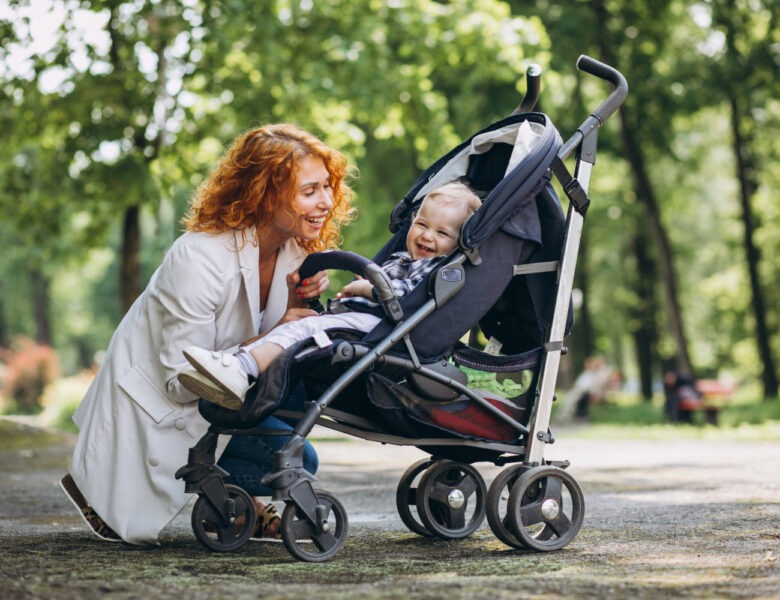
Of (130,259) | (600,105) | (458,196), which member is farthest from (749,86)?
(458,196)

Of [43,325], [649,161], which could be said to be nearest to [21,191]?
[649,161]

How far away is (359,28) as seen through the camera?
12195mm

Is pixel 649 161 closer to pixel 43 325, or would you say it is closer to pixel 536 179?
pixel 536 179

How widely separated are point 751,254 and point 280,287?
64.1 ft

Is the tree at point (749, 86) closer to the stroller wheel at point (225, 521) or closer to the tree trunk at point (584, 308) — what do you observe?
the tree trunk at point (584, 308)

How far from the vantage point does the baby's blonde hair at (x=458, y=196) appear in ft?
14.3

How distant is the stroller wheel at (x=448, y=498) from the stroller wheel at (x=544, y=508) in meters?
0.41

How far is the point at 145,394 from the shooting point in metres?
4.11

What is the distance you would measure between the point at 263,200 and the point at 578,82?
17.3 m

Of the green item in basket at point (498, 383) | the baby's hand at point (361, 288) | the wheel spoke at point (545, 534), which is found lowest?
the wheel spoke at point (545, 534)

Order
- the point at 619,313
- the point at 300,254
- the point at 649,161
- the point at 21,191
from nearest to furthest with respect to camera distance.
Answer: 1. the point at 300,254
2. the point at 21,191
3. the point at 649,161
4. the point at 619,313

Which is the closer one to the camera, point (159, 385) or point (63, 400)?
point (159, 385)

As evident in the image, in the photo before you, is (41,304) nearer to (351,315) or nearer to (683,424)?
(683,424)

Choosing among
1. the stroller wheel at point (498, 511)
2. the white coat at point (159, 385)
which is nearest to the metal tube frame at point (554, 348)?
the stroller wheel at point (498, 511)
